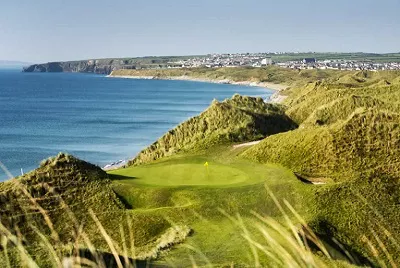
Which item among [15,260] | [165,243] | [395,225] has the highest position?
[15,260]

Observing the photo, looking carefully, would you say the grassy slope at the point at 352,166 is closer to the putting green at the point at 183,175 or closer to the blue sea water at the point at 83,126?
the putting green at the point at 183,175

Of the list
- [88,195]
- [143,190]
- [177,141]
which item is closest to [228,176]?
[143,190]

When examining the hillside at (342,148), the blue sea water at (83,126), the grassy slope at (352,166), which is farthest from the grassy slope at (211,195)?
the blue sea water at (83,126)

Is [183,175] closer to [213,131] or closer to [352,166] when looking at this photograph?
[352,166]

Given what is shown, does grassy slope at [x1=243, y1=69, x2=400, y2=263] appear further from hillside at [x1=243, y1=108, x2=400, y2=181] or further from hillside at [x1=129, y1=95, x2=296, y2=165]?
hillside at [x1=129, y1=95, x2=296, y2=165]

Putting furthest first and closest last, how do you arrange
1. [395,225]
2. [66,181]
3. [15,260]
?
[66,181], [395,225], [15,260]

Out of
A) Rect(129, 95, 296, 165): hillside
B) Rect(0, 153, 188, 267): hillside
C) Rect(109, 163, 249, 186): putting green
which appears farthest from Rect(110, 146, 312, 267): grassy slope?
Rect(129, 95, 296, 165): hillside

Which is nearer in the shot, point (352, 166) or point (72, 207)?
point (72, 207)

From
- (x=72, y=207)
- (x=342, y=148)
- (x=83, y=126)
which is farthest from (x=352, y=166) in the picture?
(x=83, y=126)

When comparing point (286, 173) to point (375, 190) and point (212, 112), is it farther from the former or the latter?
point (212, 112)
